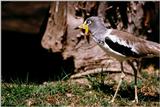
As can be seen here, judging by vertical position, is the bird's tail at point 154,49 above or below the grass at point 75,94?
above

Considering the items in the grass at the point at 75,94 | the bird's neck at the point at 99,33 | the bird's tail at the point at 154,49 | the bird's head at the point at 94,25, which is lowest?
the grass at the point at 75,94

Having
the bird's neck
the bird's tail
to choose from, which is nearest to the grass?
the bird's tail

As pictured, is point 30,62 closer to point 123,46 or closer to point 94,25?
point 94,25

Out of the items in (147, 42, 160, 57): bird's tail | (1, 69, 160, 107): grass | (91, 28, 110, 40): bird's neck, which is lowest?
(1, 69, 160, 107): grass

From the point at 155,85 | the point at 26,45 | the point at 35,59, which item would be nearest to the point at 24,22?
the point at 26,45

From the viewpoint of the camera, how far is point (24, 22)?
14.8 meters

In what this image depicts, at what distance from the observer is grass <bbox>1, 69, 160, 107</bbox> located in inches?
253

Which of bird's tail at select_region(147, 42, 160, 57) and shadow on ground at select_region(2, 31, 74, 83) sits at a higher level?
bird's tail at select_region(147, 42, 160, 57)

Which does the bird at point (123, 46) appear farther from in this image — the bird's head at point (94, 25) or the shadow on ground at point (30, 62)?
the shadow on ground at point (30, 62)

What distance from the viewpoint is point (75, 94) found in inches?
269

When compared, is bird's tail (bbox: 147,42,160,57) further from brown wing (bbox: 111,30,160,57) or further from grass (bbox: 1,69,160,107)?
grass (bbox: 1,69,160,107)

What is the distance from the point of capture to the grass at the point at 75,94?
253 inches

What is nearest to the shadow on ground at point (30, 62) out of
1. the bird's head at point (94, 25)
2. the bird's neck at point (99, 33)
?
the bird's head at point (94, 25)

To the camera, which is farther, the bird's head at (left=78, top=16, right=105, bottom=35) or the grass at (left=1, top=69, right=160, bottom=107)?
the bird's head at (left=78, top=16, right=105, bottom=35)
